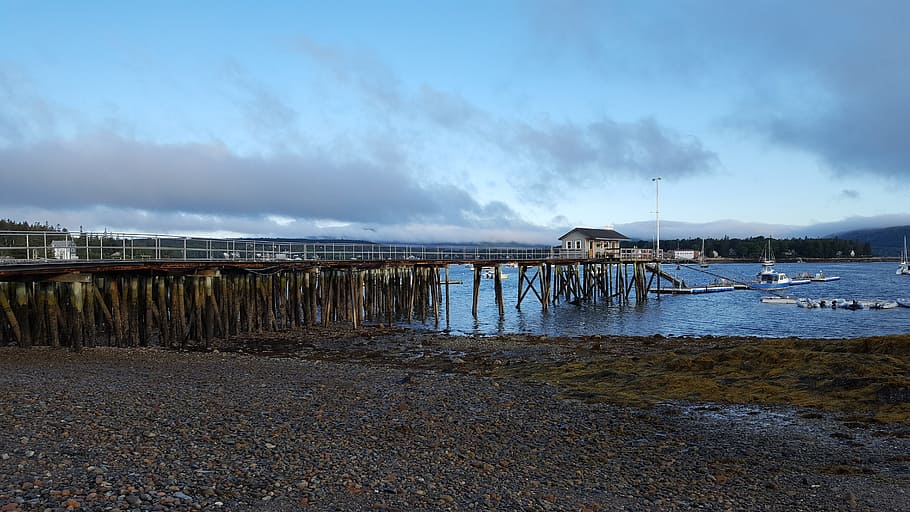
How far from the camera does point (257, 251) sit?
118ft

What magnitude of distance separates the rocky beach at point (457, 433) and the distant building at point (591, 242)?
141 feet

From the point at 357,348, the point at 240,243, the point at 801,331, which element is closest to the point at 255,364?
the point at 357,348

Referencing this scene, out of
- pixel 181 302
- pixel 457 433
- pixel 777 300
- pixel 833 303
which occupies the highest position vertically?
pixel 181 302

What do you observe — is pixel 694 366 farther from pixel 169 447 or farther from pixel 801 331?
pixel 801 331

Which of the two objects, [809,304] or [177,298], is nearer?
[177,298]

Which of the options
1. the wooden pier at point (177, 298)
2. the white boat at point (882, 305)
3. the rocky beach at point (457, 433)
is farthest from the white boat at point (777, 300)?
the rocky beach at point (457, 433)

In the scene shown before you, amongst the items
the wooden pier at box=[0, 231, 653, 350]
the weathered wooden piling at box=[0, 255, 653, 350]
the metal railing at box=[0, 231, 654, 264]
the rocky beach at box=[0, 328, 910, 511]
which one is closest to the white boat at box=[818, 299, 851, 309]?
the metal railing at box=[0, 231, 654, 264]

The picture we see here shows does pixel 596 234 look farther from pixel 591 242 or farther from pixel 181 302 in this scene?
pixel 181 302

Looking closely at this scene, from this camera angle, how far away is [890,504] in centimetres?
873

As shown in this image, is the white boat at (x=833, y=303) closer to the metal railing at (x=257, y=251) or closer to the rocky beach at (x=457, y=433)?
the metal railing at (x=257, y=251)

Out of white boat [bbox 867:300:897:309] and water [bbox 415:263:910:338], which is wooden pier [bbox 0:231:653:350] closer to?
water [bbox 415:263:910:338]

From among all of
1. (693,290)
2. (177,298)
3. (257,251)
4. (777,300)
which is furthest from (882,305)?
(177,298)

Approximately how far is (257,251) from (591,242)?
37.4 meters

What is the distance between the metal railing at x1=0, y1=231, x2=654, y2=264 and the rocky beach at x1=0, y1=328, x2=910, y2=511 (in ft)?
36.0
